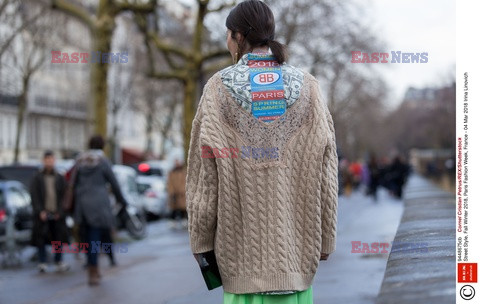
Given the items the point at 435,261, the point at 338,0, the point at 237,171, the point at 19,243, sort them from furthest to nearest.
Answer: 1. the point at 338,0
2. the point at 19,243
3. the point at 435,261
4. the point at 237,171

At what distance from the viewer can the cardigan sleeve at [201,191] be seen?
3719mm

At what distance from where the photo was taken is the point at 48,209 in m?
13.6

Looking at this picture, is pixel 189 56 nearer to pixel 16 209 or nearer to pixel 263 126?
pixel 16 209

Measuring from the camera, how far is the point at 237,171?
3.73 meters

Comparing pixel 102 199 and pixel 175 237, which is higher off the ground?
pixel 102 199

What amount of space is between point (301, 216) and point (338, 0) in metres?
34.9

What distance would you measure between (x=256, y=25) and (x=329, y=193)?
0.77 m

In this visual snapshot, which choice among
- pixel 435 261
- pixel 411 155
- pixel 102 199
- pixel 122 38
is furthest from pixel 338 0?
pixel 411 155

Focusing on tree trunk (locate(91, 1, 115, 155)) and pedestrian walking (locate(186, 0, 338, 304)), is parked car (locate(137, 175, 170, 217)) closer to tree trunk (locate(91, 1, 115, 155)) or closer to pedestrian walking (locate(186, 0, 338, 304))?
tree trunk (locate(91, 1, 115, 155))

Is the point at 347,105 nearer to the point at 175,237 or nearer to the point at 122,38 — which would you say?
the point at 122,38

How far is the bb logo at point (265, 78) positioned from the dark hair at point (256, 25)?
8 centimetres

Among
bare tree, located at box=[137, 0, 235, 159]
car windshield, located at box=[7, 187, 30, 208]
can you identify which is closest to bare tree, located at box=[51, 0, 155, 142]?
bare tree, located at box=[137, 0, 235, 159]

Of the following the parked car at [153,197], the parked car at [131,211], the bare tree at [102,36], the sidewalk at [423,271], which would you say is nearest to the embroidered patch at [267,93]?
the sidewalk at [423,271]

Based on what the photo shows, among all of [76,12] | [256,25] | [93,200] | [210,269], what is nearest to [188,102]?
[76,12]
